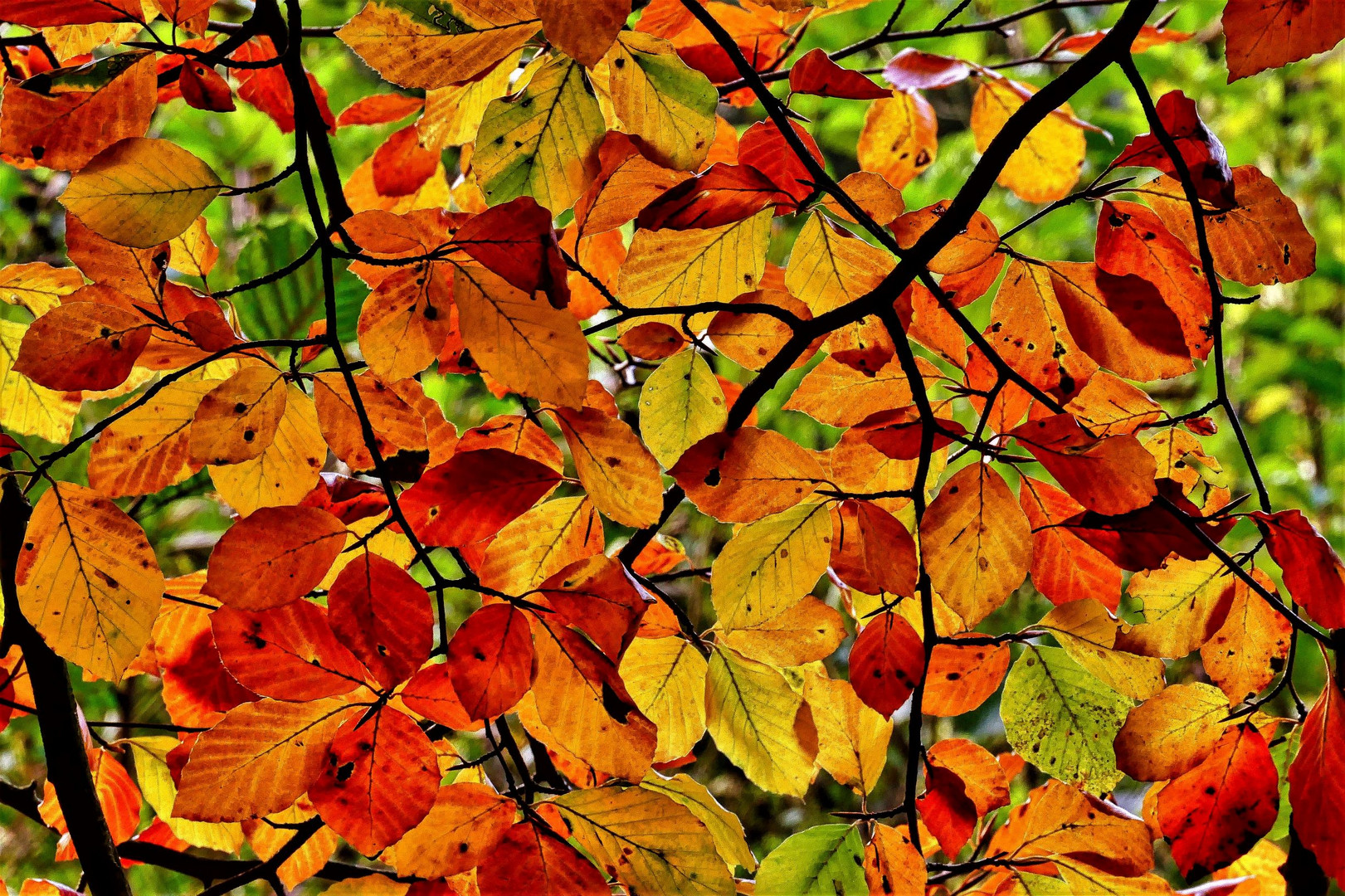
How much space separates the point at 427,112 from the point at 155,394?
0.20m

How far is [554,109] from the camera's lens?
0.32 meters

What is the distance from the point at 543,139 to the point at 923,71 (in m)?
0.30

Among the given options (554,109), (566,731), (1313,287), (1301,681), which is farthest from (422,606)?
(1313,287)

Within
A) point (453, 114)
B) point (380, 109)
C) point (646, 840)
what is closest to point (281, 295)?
point (380, 109)

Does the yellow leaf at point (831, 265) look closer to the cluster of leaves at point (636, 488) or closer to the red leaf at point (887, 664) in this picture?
the cluster of leaves at point (636, 488)

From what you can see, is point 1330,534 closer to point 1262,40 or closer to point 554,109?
point 1262,40

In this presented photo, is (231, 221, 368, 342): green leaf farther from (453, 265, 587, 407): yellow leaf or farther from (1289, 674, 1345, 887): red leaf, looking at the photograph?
(1289, 674, 1345, 887): red leaf

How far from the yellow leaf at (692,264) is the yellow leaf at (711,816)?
21 centimetres

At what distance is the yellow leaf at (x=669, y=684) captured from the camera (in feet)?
1.34

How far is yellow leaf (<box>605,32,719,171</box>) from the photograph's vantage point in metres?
0.32

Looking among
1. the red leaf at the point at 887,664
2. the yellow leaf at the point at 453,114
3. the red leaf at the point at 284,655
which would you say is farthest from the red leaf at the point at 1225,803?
the yellow leaf at the point at 453,114

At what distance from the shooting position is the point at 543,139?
0.32 metres

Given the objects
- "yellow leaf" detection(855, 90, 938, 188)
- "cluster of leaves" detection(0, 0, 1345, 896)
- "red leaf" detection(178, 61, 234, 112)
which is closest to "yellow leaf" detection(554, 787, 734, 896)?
"cluster of leaves" detection(0, 0, 1345, 896)

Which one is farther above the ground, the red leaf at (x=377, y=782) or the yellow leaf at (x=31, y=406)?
the yellow leaf at (x=31, y=406)
